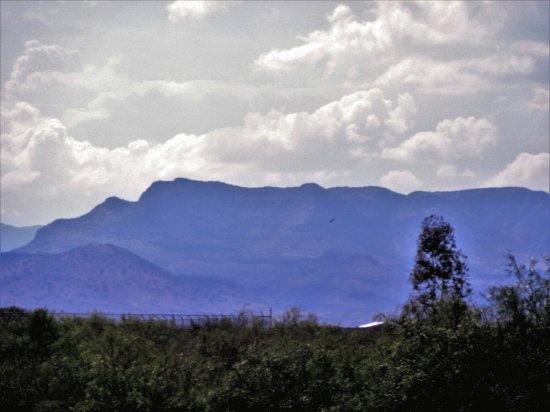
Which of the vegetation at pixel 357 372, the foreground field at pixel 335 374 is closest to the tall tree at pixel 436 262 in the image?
the foreground field at pixel 335 374

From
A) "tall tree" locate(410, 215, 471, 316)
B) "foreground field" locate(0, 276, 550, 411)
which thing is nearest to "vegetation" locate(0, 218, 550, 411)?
"foreground field" locate(0, 276, 550, 411)

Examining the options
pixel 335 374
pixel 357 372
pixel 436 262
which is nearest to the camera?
pixel 357 372

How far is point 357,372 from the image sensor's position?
2784 cm

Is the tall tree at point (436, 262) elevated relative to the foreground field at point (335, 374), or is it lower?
elevated

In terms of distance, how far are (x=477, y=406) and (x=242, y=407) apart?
21.5 feet

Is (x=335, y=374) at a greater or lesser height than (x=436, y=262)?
lesser

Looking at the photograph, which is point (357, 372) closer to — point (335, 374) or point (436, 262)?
point (335, 374)

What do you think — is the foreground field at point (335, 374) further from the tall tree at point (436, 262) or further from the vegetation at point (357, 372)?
the tall tree at point (436, 262)

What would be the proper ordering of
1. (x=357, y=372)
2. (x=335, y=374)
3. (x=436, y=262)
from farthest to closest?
(x=436, y=262) → (x=335, y=374) → (x=357, y=372)

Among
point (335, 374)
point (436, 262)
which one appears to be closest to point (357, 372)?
point (335, 374)

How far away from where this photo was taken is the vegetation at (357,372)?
24438 millimetres

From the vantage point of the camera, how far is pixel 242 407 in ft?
87.7

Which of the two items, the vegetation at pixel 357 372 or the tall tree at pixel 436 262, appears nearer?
the vegetation at pixel 357 372

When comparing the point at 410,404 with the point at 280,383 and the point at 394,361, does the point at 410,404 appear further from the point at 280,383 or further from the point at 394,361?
the point at 280,383
